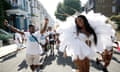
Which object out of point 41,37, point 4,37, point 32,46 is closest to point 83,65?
point 32,46

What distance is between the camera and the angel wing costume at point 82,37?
18.6ft

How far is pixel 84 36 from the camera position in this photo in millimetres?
5727

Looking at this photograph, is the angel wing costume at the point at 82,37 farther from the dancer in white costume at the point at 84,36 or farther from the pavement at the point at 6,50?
the pavement at the point at 6,50

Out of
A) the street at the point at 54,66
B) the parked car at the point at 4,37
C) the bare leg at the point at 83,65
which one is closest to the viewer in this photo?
the bare leg at the point at 83,65

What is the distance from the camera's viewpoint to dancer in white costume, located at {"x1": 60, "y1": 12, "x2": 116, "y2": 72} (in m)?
5.65

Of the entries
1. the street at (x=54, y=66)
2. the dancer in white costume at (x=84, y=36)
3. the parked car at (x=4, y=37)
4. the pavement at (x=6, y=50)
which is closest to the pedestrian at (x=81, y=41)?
the dancer in white costume at (x=84, y=36)

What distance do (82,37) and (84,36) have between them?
0.05 m

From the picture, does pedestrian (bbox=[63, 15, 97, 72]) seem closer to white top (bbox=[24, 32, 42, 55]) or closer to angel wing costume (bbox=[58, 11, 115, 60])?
angel wing costume (bbox=[58, 11, 115, 60])

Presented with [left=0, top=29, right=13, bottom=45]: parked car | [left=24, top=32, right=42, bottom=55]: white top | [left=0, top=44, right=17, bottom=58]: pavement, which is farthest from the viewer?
[left=0, top=29, right=13, bottom=45]: parked car

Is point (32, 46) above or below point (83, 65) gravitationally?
above

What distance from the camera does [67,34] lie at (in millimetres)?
5809

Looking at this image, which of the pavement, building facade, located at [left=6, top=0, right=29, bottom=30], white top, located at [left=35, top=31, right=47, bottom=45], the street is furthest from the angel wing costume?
building facade, located at [left=6, top=0, right=29, bottom=30]

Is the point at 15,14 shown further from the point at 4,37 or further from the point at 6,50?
the point at 6,50

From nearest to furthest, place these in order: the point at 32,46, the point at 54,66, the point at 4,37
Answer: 1. the point at 32,46
2. the point at 54,66
3. the point at 4,37
